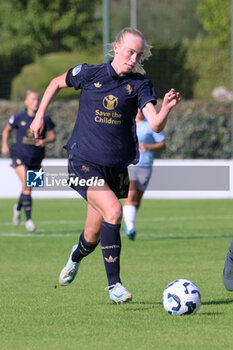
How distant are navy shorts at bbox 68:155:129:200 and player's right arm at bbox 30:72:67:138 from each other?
0.44 meters

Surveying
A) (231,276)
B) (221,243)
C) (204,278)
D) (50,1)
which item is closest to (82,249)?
(231,276)

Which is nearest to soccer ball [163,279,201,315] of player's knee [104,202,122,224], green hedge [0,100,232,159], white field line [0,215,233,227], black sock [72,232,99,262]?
player's knee [104,202,122,224]

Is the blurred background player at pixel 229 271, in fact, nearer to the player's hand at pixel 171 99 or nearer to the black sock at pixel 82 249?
the black sock at pixel 82 249

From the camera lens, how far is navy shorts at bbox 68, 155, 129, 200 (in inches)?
279

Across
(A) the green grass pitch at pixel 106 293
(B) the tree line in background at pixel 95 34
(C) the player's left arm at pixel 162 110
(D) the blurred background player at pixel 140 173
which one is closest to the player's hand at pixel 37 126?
(C) the player's left arm at pixel 162 110

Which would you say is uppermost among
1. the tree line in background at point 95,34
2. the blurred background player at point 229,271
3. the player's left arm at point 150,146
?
the blurred background player at point 229,271

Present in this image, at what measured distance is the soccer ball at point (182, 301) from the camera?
6.60 m

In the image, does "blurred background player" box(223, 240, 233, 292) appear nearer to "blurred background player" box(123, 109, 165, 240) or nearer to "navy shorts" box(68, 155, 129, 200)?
"navy shorts" box(68, 155, 129, 200)

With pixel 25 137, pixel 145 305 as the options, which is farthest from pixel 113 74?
pixel 25 137

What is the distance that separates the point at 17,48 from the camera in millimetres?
42562

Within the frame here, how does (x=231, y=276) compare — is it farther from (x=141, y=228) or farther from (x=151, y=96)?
(x=141, y=228)

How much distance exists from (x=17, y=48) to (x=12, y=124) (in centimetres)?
2881

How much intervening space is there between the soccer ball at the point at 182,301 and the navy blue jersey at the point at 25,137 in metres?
7.88

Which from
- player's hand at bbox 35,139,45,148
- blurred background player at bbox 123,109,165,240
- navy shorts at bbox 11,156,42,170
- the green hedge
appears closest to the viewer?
blurred background player at bbox 123,109,165,240
